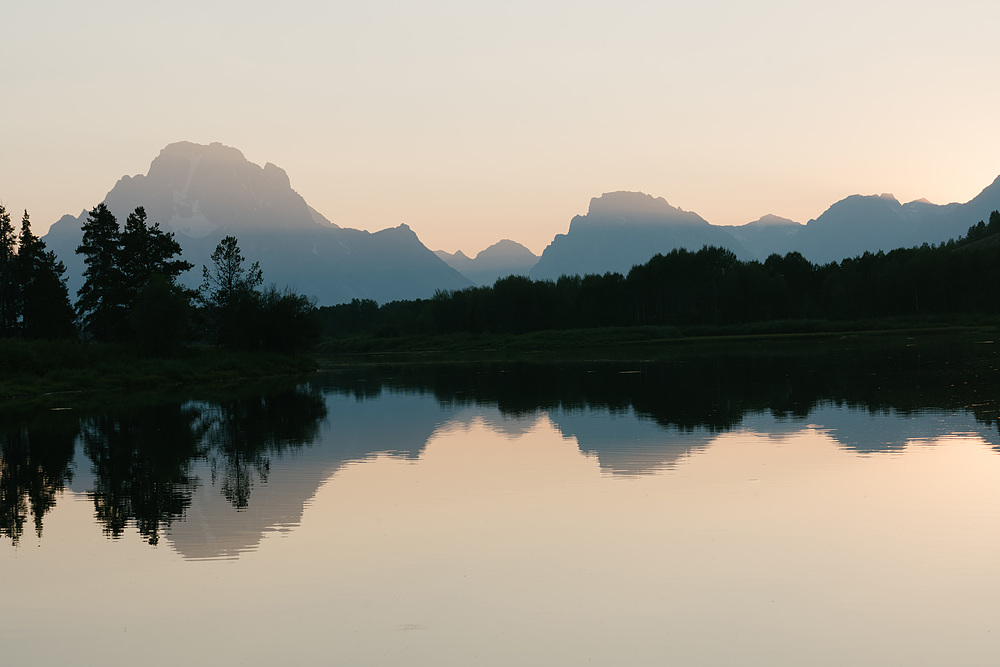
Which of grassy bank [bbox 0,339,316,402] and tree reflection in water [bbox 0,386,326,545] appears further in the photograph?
grassy bank [bbox 0,339,316,402]

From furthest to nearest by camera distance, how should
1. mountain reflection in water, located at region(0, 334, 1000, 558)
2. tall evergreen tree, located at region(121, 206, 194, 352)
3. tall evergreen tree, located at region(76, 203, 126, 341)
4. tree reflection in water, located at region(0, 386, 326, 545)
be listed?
tall evergreen tree, located at region(76, 203, 126, 341) → tall evergreen tree, located at region(121, 206, 194, 352) → mountain reflection in water, located at region(0, 334, 1000, 558) → tree reflection in water, located at region(0, 386, 326, 545)

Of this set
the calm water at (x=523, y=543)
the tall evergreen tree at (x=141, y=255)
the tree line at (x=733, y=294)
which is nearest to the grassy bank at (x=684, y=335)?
the tree line at (x=733, y=294)

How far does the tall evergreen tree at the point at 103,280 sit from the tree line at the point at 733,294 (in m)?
82.2

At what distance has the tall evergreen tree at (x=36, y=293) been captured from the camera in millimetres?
75375

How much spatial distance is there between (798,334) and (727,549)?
126m

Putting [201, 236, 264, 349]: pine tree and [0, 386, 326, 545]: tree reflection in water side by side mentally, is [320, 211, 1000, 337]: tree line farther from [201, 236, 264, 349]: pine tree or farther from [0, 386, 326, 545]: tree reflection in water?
[0, 386, 326, 545]: tree reflection in water

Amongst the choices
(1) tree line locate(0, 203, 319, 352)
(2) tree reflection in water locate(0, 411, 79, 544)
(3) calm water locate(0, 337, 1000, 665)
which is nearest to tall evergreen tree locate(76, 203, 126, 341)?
(1) tree line locate(0, 203, 319, 352)

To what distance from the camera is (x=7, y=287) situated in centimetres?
7406

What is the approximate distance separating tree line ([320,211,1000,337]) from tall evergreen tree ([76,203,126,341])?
270 feet

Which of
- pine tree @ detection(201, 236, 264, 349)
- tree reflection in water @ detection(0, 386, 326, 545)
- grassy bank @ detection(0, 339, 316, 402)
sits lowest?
tree reflection in water @ detection(0, 386, 326, 545)

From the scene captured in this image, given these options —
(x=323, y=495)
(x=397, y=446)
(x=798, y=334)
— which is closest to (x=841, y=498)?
(x=323, y=495)

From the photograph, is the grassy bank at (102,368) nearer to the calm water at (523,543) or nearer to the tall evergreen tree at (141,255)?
the tall evergreen tree at (141,255)

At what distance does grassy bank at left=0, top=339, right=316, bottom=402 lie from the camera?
53.3m

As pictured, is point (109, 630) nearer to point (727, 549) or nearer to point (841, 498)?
point (727, 549)
